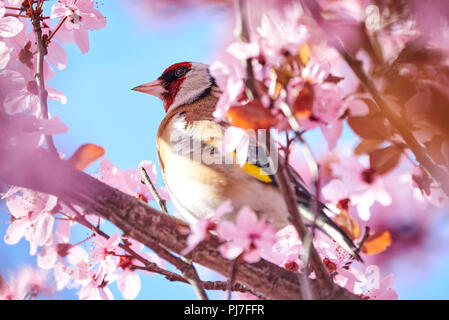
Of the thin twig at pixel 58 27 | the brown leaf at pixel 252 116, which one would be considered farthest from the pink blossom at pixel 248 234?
the thin twig at pixel 58 27

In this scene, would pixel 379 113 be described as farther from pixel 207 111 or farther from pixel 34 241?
pixel 34 241

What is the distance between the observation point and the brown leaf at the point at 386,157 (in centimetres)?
93

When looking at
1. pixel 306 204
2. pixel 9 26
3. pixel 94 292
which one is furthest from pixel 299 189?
pixel 9 26

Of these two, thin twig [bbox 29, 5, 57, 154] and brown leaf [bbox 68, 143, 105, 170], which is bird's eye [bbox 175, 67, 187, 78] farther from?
brown leaf [bbox 68, 143, 105, 170]

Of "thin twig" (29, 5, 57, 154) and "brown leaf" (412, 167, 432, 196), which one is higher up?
"thin twig" (29, 5, 57, 154)

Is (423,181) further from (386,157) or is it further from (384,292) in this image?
(384,292)

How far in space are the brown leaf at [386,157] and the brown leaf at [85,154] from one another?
1.70 feet

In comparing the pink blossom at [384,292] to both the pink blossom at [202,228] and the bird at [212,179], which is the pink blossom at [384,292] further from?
the pink blossom at [202,228]

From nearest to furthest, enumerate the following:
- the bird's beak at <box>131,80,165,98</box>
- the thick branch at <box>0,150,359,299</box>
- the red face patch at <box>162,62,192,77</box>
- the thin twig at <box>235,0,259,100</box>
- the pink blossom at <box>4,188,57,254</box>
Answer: the thin twig at <box>235,0,259,100</box> < the thick branch at <box>0,150,359,299</box> < the pink blossom at <box>4,188,57,254</box> < the bird's beak at <box>131,80,165,98</box> < the red face patch at <box>162,62,192,77</box>

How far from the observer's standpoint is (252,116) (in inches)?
26.6

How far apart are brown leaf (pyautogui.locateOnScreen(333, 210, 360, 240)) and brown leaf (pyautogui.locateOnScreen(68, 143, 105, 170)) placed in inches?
21.6

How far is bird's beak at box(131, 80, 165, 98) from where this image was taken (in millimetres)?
1393

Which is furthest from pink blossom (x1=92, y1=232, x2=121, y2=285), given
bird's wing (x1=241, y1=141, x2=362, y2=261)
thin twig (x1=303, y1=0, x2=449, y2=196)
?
thin twig (x1=303, y1=0, x2=449, y2=196)
